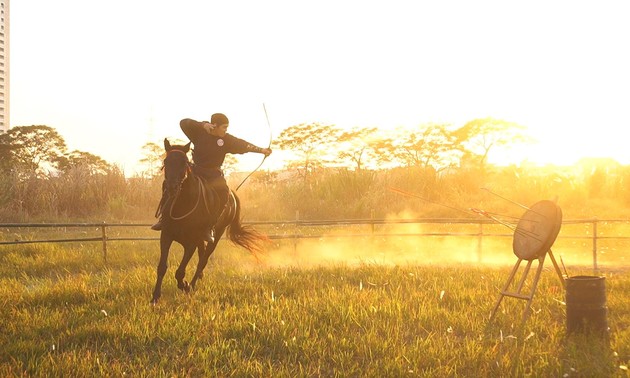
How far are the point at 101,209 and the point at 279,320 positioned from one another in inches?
782

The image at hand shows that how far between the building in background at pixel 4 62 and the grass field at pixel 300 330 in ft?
319

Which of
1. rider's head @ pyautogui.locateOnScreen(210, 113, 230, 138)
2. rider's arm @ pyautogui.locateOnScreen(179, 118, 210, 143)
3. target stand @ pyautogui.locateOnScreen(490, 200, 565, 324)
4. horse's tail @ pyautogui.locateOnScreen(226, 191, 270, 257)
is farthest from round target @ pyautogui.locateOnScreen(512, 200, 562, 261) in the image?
horse's tail @ pyautogui.locateOnScreen(226, 191, 270, 257)

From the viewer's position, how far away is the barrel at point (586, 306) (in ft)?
21.5

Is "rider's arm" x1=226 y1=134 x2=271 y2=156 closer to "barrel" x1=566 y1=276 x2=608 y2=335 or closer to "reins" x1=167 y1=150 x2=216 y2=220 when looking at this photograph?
"reins" x1=167 y1=150 x2=216 y2=220

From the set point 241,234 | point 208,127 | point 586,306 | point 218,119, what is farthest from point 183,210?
point 586,306

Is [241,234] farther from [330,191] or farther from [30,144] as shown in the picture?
[30,144]

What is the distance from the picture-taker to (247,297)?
8383 millimetres

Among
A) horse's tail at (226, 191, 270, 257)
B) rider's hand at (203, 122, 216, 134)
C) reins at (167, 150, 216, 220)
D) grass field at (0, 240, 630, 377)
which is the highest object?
rider's hand at (203, 122, 216, 134)

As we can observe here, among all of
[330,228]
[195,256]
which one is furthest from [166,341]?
[330,228]

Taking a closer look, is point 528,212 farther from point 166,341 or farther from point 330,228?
point 330,228

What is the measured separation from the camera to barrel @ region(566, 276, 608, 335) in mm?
6539

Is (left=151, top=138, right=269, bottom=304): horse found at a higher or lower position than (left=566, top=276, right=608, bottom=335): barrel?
higher

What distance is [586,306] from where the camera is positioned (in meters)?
6.57

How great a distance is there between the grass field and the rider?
176 cm
